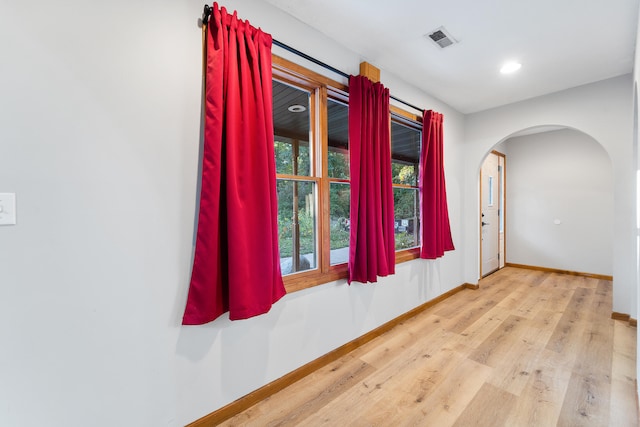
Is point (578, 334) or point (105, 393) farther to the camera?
point (578, 334)

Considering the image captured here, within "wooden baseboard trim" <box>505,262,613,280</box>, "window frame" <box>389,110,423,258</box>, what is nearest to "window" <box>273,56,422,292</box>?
"window frame" <box>389,110,423,258</box>

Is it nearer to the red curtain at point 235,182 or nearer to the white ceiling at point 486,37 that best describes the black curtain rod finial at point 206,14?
the red curtain at point 235,182

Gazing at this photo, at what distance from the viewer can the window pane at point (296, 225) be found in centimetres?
204

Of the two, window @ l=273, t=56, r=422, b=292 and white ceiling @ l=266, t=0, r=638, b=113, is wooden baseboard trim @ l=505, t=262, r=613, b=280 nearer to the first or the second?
white ceiling @ l=266, t=0, r=638, b=113

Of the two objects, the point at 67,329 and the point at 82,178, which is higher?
the point at 82,178

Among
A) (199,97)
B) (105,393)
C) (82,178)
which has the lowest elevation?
(105,393)

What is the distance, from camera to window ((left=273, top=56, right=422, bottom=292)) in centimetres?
203

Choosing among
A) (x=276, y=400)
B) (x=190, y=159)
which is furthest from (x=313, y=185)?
(x=276, y=400)

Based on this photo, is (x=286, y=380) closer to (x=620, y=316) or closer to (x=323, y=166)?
(x=323, y=166)

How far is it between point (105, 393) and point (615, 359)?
339 cm

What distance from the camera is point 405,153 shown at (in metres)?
3.30

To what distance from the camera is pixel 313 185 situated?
216cm

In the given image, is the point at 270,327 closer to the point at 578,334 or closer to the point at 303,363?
the point at 303,363

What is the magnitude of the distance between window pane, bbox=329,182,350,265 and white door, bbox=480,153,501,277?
3114 mm
